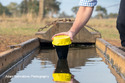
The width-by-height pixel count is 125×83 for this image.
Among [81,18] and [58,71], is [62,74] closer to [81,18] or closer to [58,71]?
[58,71]

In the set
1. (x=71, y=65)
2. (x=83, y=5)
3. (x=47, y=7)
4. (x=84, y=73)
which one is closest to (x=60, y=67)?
(x=71, y=65)

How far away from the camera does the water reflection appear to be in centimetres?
291

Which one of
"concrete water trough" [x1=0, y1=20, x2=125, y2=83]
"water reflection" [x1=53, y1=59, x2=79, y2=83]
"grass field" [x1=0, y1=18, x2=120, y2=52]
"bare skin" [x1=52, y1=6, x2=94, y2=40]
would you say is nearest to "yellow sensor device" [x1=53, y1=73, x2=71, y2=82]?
"water reflection" [x1=53, y1=59, x2=79, y2=83]

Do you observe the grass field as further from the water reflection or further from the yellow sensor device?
the yellow sensor device

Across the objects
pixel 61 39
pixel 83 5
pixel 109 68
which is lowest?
pixel 109 68

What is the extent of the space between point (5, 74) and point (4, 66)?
11 cm

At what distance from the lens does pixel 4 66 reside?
10.6ft

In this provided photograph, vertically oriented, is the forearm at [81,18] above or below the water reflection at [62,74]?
above

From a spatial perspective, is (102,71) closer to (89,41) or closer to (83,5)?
(83,5)

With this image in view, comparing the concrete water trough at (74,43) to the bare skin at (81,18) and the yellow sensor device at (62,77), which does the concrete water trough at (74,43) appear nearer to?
the yellow sensor device at (62,77)

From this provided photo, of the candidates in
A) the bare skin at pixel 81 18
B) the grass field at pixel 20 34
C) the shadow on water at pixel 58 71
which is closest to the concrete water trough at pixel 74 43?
the shadow on water at pixel 58 71

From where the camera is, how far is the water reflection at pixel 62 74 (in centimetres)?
291

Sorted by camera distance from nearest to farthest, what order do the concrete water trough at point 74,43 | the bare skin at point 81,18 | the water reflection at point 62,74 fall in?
the bare skin at point 81,18 → the water reflection at point 62,74 → the concrete water trough at point 74,43

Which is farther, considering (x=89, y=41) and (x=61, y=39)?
(x=89, y=41)
